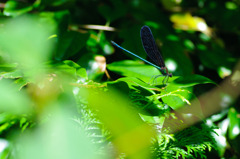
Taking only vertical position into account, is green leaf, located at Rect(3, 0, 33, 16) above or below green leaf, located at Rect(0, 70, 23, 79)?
above

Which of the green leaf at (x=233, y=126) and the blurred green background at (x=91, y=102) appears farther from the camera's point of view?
the green leaf at (x=233, y=126)

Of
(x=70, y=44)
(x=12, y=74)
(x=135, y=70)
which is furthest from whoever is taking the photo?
(x=70, y=44)

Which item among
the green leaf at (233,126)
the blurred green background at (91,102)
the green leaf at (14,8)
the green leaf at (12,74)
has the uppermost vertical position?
the green leaf at (14,8)

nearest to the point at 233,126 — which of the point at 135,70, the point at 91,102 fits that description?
the point at 135,70

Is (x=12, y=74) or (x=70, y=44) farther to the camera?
(x=70, y=44)

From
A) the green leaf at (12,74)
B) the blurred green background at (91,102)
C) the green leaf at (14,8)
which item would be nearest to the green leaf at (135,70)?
the blurred green background at (91,102)

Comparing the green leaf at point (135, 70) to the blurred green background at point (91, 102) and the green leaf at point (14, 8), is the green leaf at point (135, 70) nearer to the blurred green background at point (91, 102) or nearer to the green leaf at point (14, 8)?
the blurred green background at point (91, 102)

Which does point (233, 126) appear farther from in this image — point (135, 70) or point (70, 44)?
point (70, 44)

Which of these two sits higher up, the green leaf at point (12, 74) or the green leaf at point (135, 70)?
the green leaf at point (12, 74)

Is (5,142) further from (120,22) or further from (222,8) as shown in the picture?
(222,8)

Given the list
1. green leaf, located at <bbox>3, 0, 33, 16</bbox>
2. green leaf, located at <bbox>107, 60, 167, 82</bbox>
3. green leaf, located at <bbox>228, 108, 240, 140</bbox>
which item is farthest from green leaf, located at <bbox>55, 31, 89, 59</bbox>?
green leaf, located at <bbox>228, 108, 240, 140</bbox>

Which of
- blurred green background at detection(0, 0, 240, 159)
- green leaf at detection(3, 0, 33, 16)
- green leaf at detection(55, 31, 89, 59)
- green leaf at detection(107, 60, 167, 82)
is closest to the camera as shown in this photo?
blurred green background at detection(0, 0, 240, 159)

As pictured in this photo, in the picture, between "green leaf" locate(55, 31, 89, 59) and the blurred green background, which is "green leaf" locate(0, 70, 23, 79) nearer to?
the blurred green background
